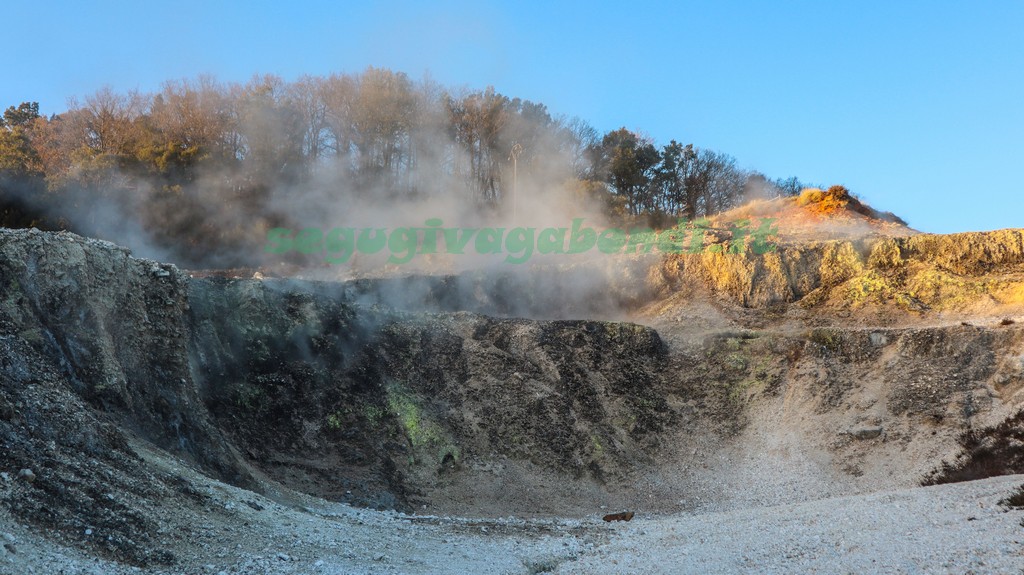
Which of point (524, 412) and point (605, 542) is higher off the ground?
point (524, 412)

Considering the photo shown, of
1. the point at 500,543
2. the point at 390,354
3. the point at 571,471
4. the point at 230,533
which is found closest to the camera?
the point at 230,533

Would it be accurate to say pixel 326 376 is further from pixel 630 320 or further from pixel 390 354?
pixel 630 320

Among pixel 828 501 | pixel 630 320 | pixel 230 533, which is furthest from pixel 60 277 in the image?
pixel 630 320

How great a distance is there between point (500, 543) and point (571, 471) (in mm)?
6178

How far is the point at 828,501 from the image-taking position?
16.4m

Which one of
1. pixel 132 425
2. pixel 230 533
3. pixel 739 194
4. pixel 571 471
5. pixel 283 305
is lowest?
pixel 571 471

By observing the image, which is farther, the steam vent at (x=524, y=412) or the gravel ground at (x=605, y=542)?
the steam vent at (x=524, y=412)

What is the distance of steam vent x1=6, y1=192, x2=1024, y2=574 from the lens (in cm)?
1157

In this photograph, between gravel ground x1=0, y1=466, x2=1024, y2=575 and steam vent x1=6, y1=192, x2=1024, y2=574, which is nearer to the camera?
gravel ground x1=0, y1=466, x2=1024, y2=575

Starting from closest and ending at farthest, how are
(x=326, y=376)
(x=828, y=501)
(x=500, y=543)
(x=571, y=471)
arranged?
(x=500, y=543) → (x=828, y=501) → (x=571, y=471) → (x=326, y=376)

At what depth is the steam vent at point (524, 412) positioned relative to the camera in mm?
11570

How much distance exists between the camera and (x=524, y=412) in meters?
22.0

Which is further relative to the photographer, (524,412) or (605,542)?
(524,412)

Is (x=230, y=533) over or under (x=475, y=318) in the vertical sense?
under
